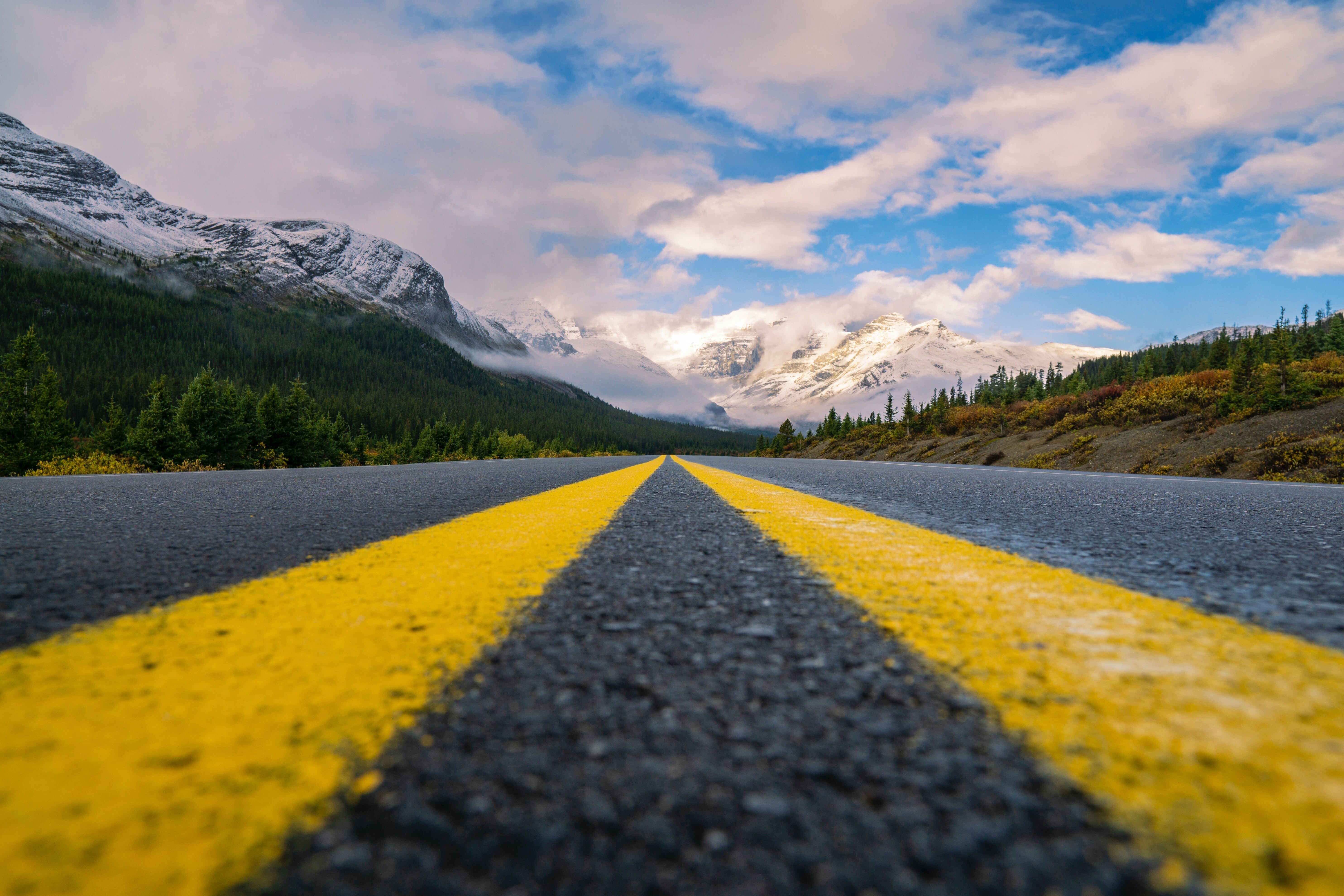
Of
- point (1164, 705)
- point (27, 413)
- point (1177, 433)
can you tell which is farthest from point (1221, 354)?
point (27, 413)

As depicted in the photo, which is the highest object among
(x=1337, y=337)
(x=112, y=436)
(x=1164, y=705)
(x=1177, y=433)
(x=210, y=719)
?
(x=1337, y=337)

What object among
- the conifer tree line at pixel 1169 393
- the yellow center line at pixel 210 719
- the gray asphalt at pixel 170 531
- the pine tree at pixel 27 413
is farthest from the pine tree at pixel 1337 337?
the pine tree at pixel 27 413

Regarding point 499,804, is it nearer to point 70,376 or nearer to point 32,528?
point 32,528

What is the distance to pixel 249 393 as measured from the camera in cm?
2628

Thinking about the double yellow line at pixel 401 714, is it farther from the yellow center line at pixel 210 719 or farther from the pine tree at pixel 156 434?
the pine tree at pixel 156 434

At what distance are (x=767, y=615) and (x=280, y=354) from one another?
156 meters

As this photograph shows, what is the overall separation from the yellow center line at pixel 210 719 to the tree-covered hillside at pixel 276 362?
242 feet

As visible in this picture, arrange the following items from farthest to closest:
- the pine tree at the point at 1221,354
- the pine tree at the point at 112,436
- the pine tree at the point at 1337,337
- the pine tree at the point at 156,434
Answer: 1. the pine tree at the point at 1337,337
2. the pine tree at the point at 1221,354
3. the pine tree at the point at 112,436
4. the pine tree at the point at 156,434

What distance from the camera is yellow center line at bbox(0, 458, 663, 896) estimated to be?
62 cm

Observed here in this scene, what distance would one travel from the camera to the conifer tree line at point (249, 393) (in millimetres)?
21594

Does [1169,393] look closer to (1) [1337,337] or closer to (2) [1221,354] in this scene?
(2) [1221,354]

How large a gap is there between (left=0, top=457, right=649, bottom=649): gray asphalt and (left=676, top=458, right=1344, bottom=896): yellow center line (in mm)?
2110

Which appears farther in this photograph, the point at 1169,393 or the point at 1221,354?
the point at 1221,354

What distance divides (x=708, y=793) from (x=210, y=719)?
0.81 metres
